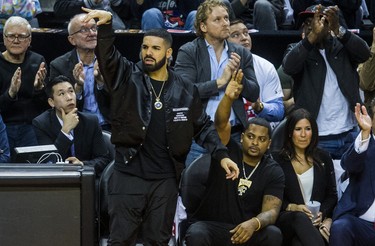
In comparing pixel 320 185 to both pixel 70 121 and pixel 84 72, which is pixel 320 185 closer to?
pixel 70 121

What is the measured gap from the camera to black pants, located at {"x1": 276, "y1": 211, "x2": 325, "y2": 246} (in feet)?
20.4

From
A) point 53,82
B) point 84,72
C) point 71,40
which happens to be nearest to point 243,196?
point 53,82

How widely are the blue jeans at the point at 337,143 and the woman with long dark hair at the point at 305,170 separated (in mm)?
425

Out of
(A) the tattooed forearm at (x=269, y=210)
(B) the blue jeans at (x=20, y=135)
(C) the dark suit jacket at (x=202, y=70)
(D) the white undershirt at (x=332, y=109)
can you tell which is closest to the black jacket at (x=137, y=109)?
(A) the tattooed forearm at (x=269, y=210)

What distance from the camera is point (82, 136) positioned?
687 centimetres

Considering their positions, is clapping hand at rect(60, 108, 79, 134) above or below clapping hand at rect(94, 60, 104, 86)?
below

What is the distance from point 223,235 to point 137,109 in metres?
1.22

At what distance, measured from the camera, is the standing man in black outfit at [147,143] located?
546cm

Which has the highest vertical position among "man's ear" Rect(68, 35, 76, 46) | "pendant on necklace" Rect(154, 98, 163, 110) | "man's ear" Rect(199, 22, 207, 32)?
"man's ear" Rect(199, 22, 207, 32)

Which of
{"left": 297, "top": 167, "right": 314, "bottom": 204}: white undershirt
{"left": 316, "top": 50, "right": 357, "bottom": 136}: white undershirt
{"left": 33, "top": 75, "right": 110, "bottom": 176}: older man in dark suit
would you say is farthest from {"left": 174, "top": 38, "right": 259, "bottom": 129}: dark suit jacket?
{"left": 33, "top": 75, "right": 110, "bottom": 176}: older man in dark suit

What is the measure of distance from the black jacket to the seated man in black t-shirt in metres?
0.46

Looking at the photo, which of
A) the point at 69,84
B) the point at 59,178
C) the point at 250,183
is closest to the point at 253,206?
the point at 250,183

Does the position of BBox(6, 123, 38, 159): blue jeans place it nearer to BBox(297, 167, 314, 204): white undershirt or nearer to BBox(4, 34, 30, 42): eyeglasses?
BBox(4, 34, 30, 42): eyeglasses

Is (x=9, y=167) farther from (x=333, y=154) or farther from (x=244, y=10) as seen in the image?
(x=244, y=10)
